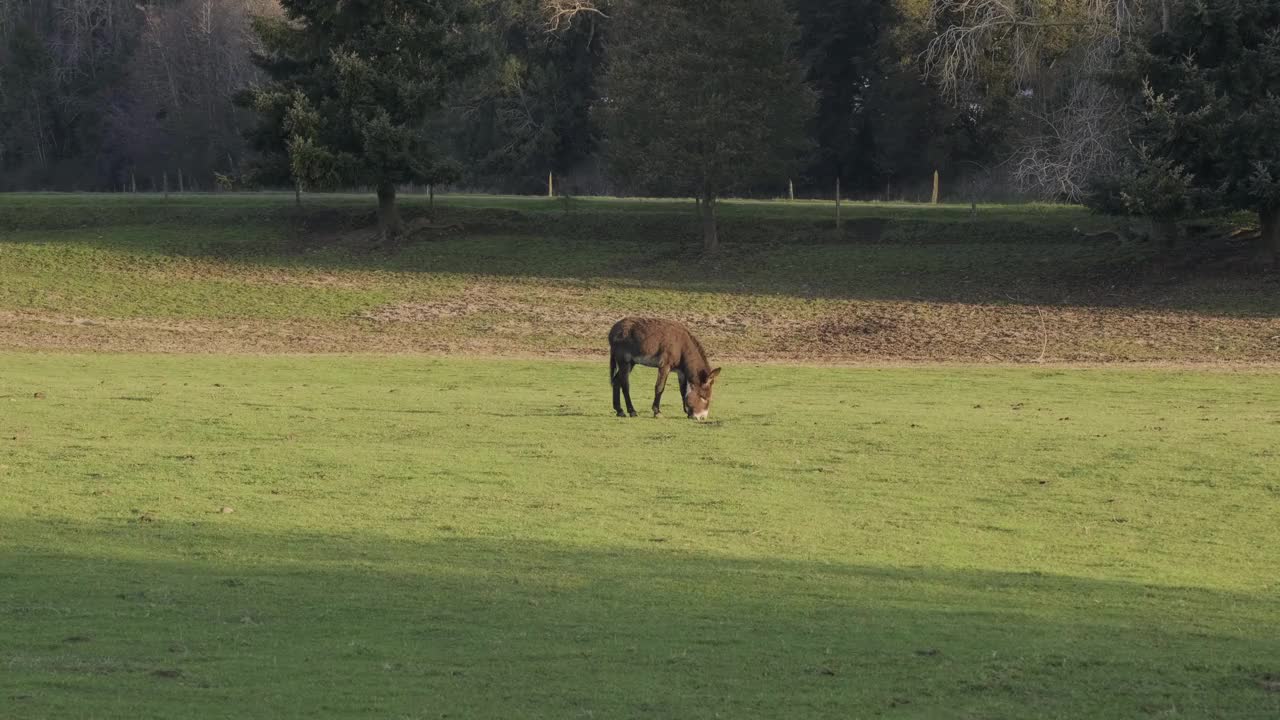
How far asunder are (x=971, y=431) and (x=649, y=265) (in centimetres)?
2940

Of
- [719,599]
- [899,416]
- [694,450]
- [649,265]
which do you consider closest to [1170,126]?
[649,265]

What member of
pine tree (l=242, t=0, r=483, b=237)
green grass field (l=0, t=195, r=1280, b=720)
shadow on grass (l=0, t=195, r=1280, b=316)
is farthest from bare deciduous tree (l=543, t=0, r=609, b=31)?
green grass field (l=0, t=195, r=1280, b=720)

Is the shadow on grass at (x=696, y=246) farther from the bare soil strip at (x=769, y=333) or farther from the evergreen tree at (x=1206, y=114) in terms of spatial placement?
the evergreen tree at (x=1206, y=114)

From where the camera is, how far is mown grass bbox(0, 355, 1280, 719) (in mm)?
9328

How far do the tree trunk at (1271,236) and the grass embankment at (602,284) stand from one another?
1451mm

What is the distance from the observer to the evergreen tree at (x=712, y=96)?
51625 millimetres

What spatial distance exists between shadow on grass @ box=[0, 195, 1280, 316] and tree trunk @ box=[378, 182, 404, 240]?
2.99 feet

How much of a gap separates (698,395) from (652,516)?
8258mm

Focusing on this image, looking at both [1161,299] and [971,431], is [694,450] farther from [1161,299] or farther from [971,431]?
[1161,299]

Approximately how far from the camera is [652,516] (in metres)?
15.8

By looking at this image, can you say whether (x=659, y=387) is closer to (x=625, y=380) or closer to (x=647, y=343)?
(x=625, y=380)

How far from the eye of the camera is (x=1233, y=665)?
9.89 metres

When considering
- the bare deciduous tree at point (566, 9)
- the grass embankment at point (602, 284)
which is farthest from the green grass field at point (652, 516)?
the bare deciduous tree at point (566, 9)

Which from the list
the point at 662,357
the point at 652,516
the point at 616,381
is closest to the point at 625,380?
the point at 616,381
